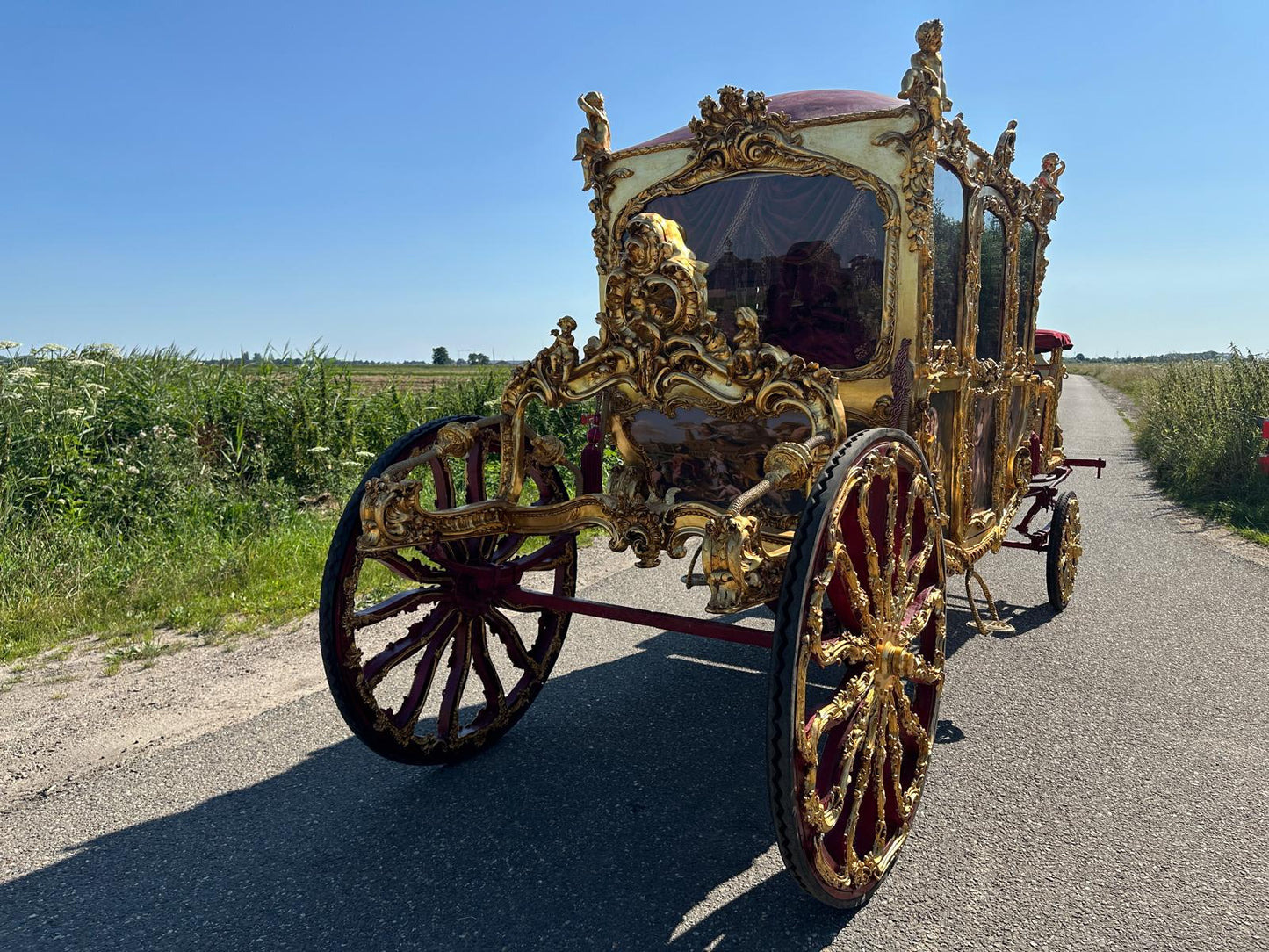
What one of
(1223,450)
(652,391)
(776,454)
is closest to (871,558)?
(776,454)

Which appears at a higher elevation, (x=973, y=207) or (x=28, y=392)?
(x=973, y=207)

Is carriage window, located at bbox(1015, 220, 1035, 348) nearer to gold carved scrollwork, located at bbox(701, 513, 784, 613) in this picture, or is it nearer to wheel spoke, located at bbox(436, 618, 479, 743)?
gold carved scrollwork, located at bbox(701, 513, 784, 613)

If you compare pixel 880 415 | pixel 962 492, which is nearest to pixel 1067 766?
pixel 962 492

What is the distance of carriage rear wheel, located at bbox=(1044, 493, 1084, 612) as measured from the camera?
223 inches

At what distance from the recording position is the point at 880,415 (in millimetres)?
3602

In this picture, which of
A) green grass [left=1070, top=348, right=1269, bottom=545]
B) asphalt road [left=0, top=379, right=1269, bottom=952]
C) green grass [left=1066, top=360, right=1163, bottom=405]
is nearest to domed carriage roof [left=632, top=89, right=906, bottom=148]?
asphalt road [left=0, top=379, right=1269, bottom=952]

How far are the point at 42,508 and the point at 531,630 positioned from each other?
3.96 meters

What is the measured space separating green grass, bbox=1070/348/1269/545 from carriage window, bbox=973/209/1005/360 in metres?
5.17

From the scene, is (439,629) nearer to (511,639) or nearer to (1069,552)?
(511,639)

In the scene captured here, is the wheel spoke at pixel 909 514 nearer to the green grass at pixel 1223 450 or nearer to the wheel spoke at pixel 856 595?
the wheel spoke at pixel 856 595

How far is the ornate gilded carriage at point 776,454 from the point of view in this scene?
252 cm

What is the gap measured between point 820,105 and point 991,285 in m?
1.69

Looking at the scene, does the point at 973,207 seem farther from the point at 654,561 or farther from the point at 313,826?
the point at 313,826

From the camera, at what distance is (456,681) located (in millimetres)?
3600
